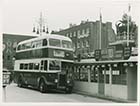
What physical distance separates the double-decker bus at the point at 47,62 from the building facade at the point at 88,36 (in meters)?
0.05

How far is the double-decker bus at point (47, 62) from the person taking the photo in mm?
2283

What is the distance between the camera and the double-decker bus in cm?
228

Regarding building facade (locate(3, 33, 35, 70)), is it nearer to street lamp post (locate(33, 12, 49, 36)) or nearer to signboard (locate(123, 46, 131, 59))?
street lamp post (locate(33, 12, 49, 36))

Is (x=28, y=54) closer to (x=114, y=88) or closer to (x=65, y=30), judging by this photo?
(x=65, y=30)

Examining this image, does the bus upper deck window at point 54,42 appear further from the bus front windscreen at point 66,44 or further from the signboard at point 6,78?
the signboard at point 6,78

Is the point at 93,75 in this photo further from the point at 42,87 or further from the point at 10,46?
the point at 10,46

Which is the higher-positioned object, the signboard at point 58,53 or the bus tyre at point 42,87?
the signboard at point 58,53

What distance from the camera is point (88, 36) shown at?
90.6 inches

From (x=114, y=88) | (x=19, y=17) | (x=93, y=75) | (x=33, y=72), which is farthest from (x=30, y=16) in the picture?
(x=114, y=88)

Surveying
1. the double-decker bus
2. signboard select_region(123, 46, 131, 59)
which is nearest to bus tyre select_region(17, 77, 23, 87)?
the double-decker bus

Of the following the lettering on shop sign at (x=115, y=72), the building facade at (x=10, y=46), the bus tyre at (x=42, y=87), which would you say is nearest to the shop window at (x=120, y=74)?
the lettering on shop sign at (x=115, y=72)

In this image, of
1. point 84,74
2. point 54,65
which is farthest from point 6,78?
point 84,74

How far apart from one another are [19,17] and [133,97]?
1005 millimetres

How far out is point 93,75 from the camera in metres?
2.32
